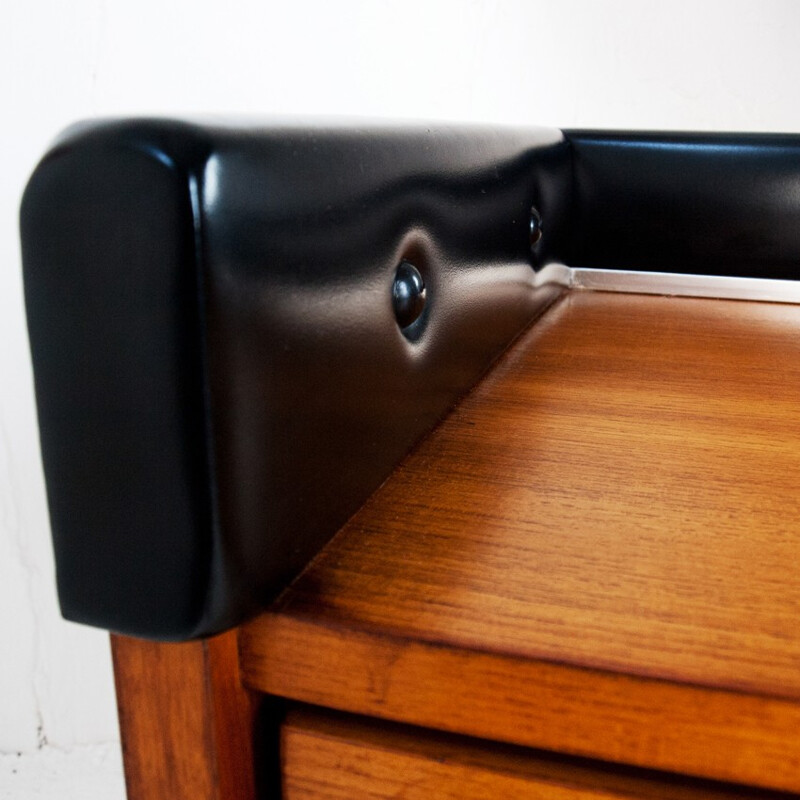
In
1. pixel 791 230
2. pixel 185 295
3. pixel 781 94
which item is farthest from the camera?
pixel 781 94

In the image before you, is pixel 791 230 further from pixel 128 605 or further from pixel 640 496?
pixel 128 605

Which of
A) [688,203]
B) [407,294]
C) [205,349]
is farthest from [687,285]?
[205,349]

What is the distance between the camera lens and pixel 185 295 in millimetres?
158

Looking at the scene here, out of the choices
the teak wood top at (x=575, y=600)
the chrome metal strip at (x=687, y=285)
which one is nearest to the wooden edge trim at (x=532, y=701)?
the teak wood top at (x=575, y=600)

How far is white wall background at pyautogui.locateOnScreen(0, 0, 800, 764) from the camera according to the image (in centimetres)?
79

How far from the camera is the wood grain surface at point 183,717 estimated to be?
0.64 feet

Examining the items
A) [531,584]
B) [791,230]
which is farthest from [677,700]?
[791,230]

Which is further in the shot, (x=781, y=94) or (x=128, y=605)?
(x=781, y=94)

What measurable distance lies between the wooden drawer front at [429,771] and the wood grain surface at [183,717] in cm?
1

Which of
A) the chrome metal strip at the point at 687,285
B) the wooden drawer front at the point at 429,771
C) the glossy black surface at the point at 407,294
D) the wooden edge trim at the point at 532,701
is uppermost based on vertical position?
the glossy black surface at the point at 407,294

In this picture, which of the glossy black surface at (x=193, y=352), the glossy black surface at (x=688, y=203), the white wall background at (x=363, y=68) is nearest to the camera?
the glossy black surface at (x=193, y=352)

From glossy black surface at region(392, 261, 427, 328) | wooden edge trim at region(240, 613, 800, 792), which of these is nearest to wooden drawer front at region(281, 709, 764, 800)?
wooden edge trim at region(240, 613, 800, 792)

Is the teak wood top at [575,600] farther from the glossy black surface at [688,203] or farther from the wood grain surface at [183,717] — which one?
the glossy black surface at [688,203]

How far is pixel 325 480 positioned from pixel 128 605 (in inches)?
2.2
